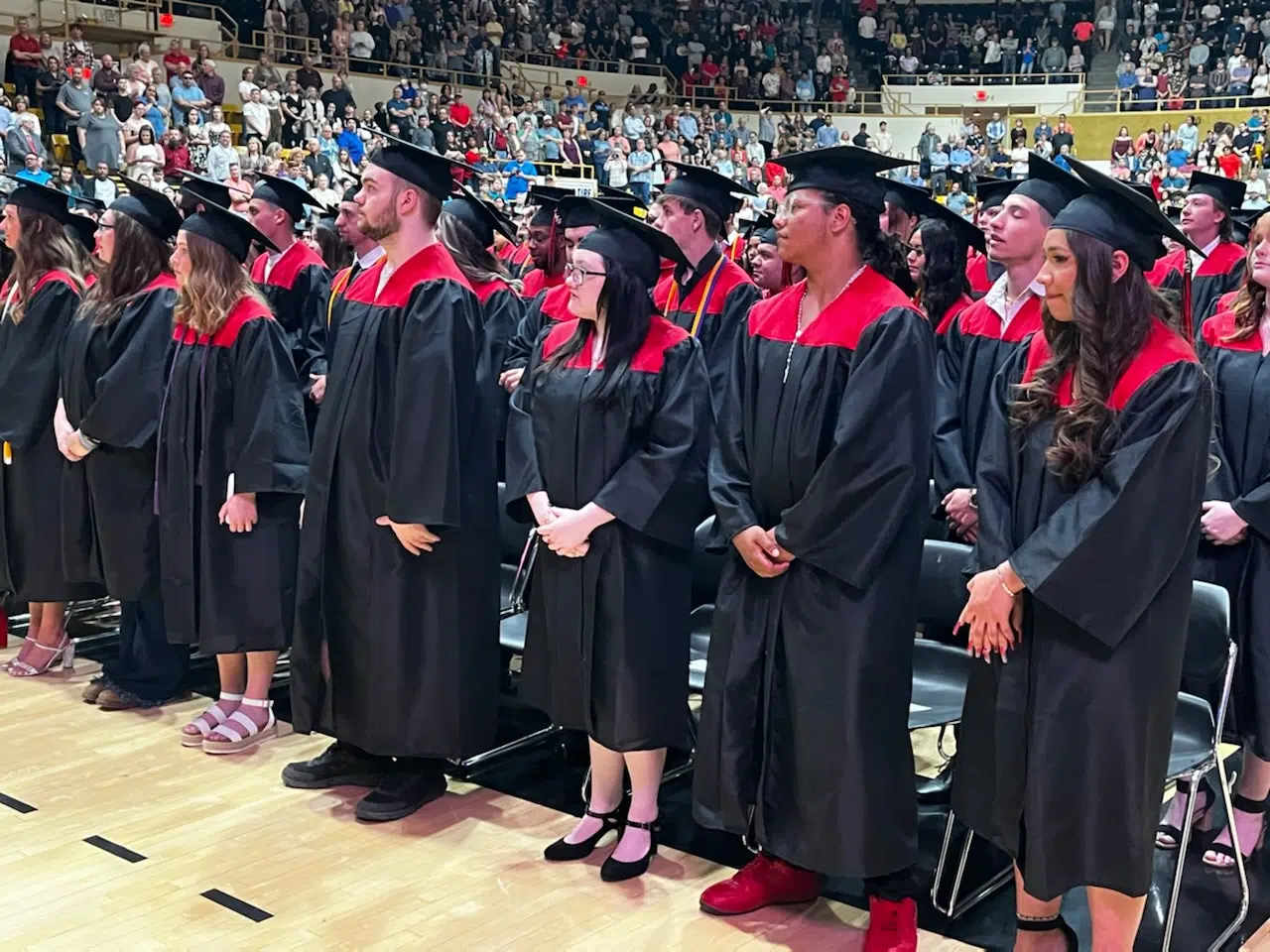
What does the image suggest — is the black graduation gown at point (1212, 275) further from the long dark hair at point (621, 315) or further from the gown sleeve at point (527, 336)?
the long dark hair at point (621, 315)

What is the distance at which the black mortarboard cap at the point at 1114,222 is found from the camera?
2875 millimetres

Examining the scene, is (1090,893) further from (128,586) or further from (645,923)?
(128,586)

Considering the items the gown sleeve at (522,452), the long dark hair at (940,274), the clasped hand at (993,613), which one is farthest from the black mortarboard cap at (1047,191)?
the gown sleeve at (522,452)

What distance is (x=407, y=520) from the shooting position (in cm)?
400

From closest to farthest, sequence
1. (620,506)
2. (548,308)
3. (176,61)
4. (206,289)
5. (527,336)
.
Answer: (620,506) → (206,289) → (548,308) → (527,336) → (176,61)

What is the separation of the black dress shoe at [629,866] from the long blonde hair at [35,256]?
3.30 m

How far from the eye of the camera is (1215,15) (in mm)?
28484

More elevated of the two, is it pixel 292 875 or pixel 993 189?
pixel 993 189

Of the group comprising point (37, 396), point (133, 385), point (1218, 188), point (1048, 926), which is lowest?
point (1048, 926)

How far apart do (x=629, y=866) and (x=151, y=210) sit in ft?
10.2

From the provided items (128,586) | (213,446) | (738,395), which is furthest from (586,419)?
(128,586)

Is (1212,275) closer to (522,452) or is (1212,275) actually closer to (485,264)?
(485,264)

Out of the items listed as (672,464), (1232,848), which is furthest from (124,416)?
(1232,848)

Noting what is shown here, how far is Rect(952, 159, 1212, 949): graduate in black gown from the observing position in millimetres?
2797
